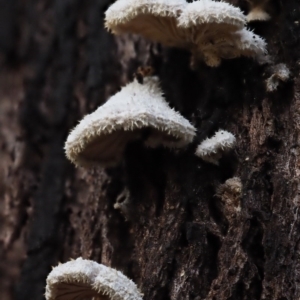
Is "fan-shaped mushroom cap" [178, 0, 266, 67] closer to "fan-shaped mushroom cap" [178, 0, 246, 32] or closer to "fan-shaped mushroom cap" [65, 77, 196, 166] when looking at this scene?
"fan-shaped mushroom cap" [178, 0, 246, 32]

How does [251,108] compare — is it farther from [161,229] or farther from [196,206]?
[161,229]

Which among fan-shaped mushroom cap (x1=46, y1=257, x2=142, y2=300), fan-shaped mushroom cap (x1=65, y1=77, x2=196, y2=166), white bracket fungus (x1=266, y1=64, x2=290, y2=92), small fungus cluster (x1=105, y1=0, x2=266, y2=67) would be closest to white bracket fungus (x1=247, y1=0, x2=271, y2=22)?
small fungus cluster (x1=105, y1=0, x2=266, y2=67)

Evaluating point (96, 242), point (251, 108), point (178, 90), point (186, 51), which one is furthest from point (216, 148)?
point (96, 242)

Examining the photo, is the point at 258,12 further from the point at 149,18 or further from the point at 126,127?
the point at 126,127

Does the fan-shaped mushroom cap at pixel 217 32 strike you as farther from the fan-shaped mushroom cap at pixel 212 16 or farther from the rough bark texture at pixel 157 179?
the rough bark texture at pixel 157 179

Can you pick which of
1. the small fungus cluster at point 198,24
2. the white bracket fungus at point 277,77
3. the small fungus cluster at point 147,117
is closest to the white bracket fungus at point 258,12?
the small fungus cluster at point 147,117

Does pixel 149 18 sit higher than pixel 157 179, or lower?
higher

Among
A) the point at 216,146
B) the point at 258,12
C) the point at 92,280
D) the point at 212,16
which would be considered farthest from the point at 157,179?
the point at 258,12
